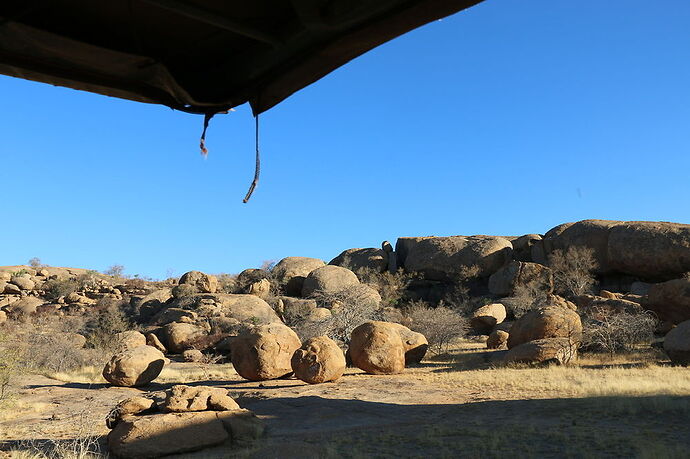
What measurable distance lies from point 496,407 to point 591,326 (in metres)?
8.92

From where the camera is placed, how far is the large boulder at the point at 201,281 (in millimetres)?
30406

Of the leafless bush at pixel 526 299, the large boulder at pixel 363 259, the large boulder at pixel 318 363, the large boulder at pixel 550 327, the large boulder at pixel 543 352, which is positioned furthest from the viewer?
the large boulder at pixel 363 259

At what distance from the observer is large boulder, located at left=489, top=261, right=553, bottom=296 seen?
30781mm

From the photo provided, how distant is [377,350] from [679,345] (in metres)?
7.87

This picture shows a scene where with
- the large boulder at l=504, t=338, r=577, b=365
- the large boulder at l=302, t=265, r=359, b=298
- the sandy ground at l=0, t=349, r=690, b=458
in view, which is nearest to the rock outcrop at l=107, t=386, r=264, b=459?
the sandy ground at l=0, t=349, r=690, b=458

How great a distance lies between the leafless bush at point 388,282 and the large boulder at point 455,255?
60.1 inches

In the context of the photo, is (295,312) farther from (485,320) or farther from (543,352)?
(543,352)

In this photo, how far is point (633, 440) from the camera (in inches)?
292

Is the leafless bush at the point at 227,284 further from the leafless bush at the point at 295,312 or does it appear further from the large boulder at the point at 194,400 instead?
the large boulder at the point at 194,400

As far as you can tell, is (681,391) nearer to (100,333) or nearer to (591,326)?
(591,326)

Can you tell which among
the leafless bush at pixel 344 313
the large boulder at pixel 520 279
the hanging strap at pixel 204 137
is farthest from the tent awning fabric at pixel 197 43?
the large boulder at pixel 520 279

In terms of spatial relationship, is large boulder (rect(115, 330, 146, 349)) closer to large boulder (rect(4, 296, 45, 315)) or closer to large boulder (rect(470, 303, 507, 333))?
large boulder (rect(4, 296, 45, 315))

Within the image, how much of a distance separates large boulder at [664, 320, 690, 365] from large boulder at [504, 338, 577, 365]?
Answer: 8.18 feet

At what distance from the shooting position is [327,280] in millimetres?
31125
